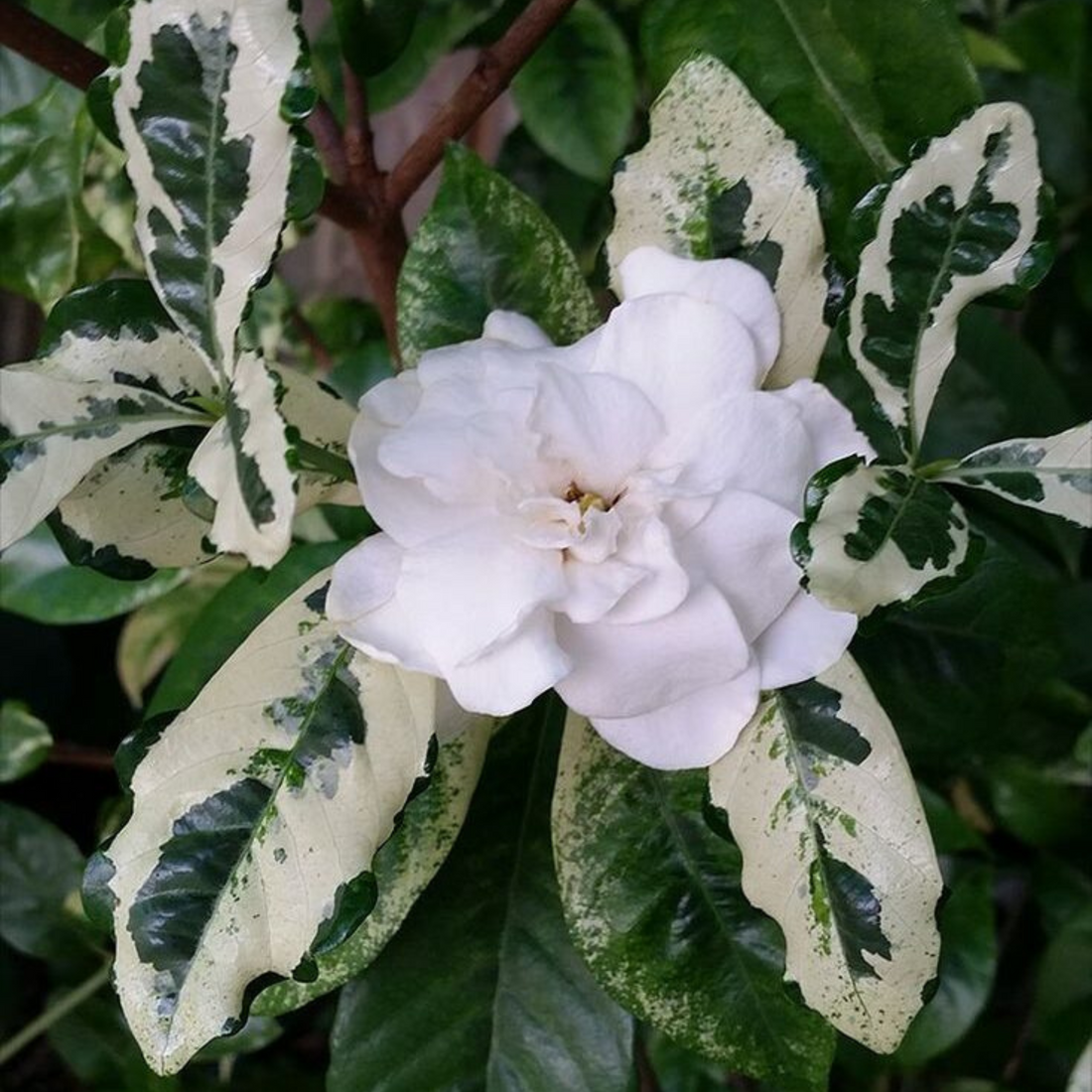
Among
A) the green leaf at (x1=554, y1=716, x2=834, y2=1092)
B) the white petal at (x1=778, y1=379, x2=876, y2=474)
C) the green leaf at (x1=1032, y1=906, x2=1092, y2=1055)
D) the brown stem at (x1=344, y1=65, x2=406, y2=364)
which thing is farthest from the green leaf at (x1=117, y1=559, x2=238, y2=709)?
the green leaf at (x1=1032, y1=906, x2=1092, y2=1055)

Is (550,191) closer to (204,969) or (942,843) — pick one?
(942,843)

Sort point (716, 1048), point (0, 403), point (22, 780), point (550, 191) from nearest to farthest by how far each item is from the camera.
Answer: point (0, 403) < point (716, 1048) < point (550, 191) < point (22, 780)

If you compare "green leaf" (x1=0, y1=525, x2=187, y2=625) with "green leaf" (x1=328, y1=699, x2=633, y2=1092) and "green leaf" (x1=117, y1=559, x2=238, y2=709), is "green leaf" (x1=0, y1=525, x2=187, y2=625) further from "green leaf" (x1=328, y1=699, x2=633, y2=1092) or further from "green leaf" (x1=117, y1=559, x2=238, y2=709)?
"green leaf" (x1=328, y1=699, x2=633, y2=1092)

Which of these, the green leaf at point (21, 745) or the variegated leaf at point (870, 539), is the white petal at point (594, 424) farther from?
the green leaf at point (21, 745)

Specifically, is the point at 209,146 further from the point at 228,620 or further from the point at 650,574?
the point at 228,620

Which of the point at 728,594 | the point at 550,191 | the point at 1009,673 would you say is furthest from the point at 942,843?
the point at 550,191

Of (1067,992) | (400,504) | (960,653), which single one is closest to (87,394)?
(400,504)
